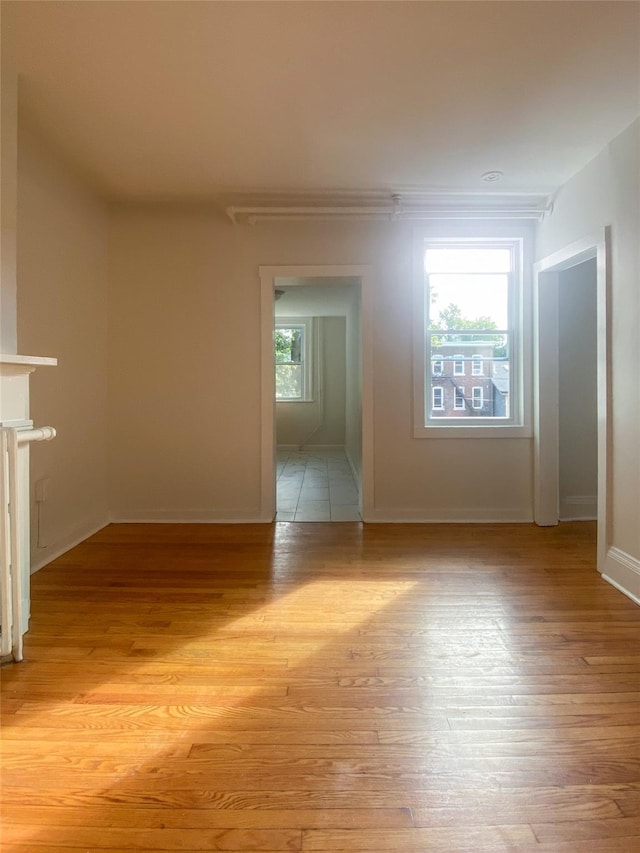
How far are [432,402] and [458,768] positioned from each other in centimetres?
293

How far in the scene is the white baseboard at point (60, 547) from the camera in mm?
2777

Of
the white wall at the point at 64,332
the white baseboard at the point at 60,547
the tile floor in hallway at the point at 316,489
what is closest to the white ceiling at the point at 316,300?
the white wall at the point at 64,332

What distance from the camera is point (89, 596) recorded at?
2404mm

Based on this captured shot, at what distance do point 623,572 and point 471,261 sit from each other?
2.70 meters

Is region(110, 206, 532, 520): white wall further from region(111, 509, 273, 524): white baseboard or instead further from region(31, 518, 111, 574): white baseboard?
region(31, 518, 111, 574): white baseboard

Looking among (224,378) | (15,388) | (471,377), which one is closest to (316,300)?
(224,378)

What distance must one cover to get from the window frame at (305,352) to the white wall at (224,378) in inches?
182

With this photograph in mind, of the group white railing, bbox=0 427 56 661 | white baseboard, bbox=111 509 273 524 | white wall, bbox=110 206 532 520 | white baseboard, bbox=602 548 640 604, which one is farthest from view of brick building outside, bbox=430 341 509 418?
white railing, bbox=0 427 56 661

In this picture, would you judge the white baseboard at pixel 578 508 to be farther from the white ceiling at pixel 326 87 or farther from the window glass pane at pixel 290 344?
the window glass pane at pixel 290 344

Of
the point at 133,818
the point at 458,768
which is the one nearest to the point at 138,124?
the point at 133,818

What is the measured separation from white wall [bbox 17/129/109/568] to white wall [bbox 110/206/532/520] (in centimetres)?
21

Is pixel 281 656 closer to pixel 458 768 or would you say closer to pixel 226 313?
pixel 458 768

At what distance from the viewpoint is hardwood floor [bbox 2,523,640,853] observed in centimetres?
Result: 112

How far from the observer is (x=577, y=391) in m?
3.85
